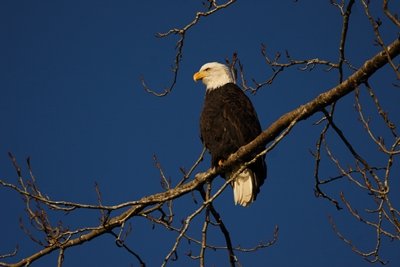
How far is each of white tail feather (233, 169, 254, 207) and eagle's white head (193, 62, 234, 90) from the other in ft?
3.30

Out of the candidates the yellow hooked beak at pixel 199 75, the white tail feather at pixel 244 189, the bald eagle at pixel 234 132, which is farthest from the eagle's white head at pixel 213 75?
the white tail feather at pixel 244 189

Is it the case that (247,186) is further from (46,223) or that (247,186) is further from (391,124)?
(391,124)

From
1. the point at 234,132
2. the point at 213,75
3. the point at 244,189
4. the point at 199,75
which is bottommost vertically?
the point at 244,189

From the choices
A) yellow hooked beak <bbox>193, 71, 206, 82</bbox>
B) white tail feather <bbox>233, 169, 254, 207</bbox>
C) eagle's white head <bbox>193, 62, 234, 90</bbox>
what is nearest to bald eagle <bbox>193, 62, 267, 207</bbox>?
white tail feather <bbox>233, 169, 254, 207</bbox>

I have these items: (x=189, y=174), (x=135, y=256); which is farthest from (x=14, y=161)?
(x=189, y=174)

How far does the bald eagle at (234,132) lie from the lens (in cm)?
478

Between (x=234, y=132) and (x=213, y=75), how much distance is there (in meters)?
1.09

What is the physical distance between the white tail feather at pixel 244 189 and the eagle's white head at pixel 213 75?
1.01 metres

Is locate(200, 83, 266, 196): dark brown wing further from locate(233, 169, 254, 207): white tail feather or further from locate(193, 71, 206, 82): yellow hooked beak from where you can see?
locate(193, 71, 206, 82): yellow hooked beak

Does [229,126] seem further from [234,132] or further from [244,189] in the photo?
[244,189]

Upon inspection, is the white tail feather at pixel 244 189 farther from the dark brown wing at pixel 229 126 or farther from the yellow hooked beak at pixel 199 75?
the yellow hooked beak at pixel 199 75

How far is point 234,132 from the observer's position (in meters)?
4.80

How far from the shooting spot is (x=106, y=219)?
3381 mm

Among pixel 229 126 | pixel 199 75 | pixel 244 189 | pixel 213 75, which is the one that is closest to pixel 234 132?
pixel 229 126
